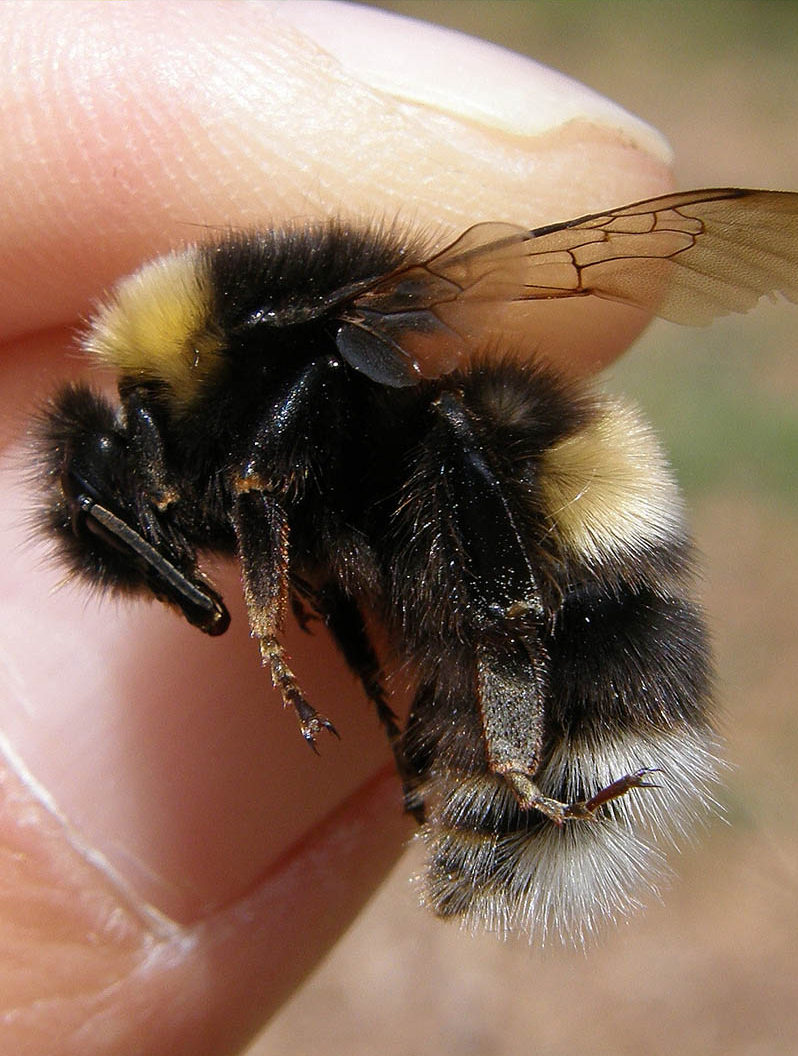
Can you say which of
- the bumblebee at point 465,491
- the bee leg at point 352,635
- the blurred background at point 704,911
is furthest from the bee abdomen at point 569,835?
the blurred background at point 704,911

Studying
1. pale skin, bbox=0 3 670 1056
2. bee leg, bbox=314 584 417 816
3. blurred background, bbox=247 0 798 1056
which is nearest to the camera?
bee leg, bbox=314 584 417 816

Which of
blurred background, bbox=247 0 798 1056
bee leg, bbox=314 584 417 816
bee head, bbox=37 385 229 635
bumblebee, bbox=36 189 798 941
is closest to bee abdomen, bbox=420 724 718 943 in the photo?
bumblebee, bbox=36 189 798 941

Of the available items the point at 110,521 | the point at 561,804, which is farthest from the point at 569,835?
the point at 110,521

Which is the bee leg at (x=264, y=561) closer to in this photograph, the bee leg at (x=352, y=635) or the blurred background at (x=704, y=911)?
the bee leg at (x=352, y=635)

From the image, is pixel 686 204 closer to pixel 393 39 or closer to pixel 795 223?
pixel 795 223

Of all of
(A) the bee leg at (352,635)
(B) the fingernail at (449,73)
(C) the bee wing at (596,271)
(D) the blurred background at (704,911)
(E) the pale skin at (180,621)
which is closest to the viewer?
(C) the bee wing at (596,271)

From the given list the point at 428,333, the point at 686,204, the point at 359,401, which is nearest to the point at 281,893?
the point at 359,401

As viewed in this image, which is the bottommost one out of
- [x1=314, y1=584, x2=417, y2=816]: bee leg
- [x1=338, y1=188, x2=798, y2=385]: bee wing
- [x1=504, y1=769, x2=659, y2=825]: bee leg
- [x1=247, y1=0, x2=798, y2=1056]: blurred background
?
[x1=247, y1=0, x2=798, y2=1056]: blurred background

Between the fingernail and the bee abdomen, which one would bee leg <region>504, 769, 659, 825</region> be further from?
the fingernail
